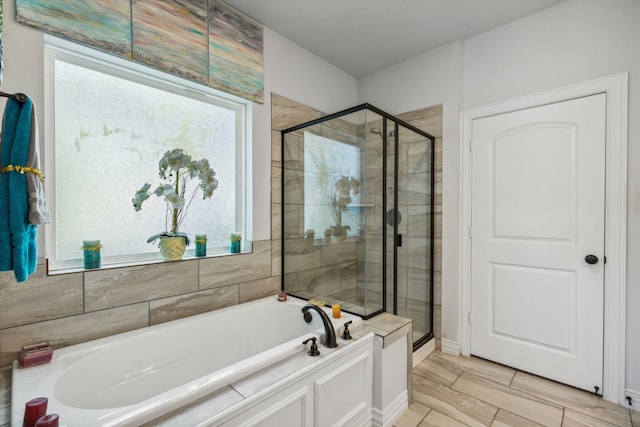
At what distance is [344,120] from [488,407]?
6.92 feet

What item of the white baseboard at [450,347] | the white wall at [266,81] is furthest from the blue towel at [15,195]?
the white baseboard at [450,347]

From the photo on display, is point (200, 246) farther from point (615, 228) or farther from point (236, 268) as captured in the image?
point (615, 228)

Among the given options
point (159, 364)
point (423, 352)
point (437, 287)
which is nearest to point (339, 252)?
point (437, 287)

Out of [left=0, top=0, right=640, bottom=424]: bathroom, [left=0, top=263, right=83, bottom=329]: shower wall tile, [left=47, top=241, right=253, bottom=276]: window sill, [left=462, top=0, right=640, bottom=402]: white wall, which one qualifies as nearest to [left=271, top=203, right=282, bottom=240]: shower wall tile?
[left=0, top=0, right=640, bottom=424]: bathroom

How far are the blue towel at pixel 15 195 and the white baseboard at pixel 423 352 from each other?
246 centimetres

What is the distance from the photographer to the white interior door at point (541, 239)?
2.03m

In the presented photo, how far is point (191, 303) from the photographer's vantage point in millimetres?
2006

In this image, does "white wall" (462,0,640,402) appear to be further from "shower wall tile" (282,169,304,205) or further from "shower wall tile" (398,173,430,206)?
"shower wall tile" (282,169,304,205)

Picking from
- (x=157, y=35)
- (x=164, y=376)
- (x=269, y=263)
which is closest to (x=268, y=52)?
(x=157, y=35)

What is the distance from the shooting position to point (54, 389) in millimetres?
1211

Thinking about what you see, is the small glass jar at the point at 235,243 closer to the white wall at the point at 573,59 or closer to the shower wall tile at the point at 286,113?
the shower wall tile at the point at 286,113

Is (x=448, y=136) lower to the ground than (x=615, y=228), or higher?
higher

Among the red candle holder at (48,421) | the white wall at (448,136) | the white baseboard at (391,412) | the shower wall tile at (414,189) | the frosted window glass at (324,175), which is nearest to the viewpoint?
the red candle holder at (48,421)

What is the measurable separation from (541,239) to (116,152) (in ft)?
9.74
